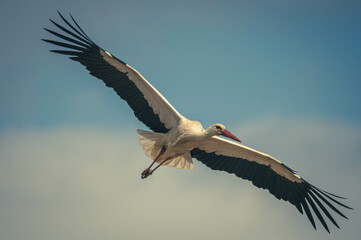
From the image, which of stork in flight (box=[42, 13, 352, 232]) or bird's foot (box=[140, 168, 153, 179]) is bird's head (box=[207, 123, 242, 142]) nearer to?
stork in flight (box=[42, 13, 352, 232])

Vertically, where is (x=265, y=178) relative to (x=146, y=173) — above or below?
above

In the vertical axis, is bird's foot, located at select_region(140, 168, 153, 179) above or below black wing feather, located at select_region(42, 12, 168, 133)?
below

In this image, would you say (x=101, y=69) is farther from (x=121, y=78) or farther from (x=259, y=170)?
(x=259, y=170)

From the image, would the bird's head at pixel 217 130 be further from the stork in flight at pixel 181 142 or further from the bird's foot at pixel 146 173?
the bird's foot at pixel 146 173

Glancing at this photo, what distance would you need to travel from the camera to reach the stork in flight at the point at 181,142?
11711 millimetres

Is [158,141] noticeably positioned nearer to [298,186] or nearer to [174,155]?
[174,155]

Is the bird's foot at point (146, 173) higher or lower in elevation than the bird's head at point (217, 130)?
lower

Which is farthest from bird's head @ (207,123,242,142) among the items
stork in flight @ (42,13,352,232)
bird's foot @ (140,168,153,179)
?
bird's foot @ (140,168,153,179)

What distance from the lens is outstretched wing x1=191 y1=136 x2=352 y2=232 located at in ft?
40.6

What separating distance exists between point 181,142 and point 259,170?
2.23 metres

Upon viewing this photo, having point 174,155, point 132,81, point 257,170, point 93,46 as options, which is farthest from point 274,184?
point 93,46

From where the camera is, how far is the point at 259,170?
12570mm

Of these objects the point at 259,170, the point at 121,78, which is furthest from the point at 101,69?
the point at 259,170

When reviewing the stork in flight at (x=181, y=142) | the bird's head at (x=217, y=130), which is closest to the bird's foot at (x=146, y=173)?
the stork in flight at (x=181, y=142)
